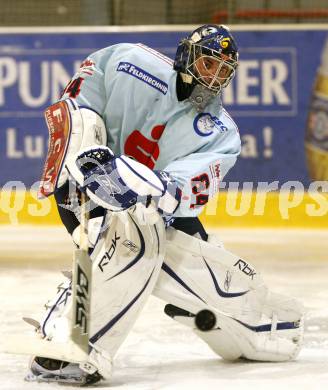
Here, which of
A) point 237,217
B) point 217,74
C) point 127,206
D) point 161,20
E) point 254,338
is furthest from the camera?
point 161,20

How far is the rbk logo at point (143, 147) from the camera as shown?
277 centimetres

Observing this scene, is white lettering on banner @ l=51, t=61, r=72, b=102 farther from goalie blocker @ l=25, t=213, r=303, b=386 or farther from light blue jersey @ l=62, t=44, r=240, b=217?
goalie blocker @ l=25, t=213, r=303, b=386

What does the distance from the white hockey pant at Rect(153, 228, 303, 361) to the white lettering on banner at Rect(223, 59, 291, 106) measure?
9.59ft

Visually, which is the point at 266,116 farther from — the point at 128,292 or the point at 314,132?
the point at 128,292

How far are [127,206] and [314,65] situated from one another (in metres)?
3.60

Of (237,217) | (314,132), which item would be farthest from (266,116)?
(237,217)

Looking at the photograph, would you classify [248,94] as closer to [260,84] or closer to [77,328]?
[260,84]

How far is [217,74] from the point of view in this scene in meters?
2.70

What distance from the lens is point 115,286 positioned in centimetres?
259

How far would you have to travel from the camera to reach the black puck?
271cm

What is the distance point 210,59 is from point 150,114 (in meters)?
0.23

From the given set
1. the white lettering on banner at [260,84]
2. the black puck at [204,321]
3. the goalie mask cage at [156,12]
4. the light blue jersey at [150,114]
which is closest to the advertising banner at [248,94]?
the white lettering on banner at [260,84]

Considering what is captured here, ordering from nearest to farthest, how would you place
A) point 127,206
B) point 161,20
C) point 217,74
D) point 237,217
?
→ point 127,206
point 217,74
point 237,217
point 161,20

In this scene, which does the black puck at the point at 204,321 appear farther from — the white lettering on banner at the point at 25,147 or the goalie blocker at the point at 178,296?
the white lettering on banner at the point at 25,147
